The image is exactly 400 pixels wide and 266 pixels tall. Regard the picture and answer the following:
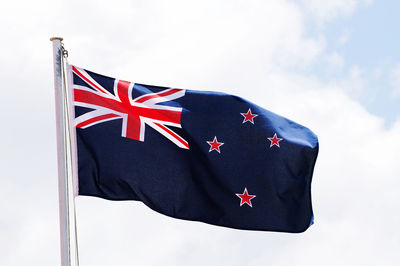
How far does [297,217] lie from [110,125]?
4.27 m

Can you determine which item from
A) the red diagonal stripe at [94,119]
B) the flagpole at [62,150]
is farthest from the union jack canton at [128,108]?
the flagpole at [62,150]

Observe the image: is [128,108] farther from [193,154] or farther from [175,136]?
[193,154]

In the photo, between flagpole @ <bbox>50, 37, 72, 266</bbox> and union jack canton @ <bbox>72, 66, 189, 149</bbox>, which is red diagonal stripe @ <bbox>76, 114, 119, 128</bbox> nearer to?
union jack canton @ <bbox>72, 66, 189, 149</bbox>

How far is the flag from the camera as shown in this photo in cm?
1457

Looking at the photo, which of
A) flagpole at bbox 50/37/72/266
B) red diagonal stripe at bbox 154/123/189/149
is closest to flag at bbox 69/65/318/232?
red diagonal stripe at bbox 154/123/189/149

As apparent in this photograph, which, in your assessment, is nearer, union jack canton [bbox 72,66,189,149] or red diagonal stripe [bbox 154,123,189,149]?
union jack canton [bbox 72,66,189,149]

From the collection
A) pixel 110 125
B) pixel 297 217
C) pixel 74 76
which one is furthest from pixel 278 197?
pixel 74 76

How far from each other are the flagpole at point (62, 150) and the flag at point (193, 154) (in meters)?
0.85

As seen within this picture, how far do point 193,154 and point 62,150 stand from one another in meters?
3.22

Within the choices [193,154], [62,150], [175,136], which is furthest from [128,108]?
[62,150]

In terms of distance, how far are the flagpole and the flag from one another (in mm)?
855

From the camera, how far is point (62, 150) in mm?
13125

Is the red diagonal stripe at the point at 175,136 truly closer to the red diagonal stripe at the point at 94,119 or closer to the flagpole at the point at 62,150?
the red diagonal stripe at the point at 94,119

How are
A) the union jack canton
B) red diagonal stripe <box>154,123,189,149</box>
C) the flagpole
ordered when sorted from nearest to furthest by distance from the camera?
the flagpole, the union jack canton, red diagonal stripe <box>154,123,189,149</box>
